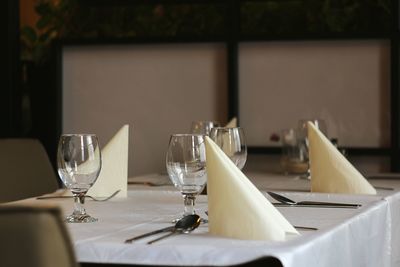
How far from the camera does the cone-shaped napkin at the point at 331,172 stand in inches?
89.7

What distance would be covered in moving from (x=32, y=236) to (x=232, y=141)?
1125 millimetres

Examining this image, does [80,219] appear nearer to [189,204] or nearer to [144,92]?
[189,204]

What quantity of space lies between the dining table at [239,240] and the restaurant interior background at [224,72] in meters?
0.94

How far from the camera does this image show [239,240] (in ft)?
4.86

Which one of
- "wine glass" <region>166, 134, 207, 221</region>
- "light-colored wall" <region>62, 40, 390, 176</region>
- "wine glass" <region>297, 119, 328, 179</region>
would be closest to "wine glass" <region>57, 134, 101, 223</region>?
"wine glass" <region>166, 134, 207, 221</region>

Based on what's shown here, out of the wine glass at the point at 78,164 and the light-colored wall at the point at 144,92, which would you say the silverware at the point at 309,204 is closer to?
the wine glass at the point at 78,164

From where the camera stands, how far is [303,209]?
6.42ft

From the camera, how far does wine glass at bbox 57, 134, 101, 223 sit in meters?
1.73

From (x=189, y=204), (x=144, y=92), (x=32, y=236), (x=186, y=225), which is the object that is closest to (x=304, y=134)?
(x=144, y=92)

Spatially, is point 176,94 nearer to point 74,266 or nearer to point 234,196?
point 234,196

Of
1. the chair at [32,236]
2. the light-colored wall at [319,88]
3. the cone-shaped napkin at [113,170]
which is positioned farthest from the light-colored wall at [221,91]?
the chair at [32,236]

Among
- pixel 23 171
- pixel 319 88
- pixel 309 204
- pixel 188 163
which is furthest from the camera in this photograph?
pixel 319 88

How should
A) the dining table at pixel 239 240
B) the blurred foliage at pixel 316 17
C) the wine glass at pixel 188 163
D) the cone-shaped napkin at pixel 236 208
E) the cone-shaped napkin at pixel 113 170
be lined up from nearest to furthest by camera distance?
the dining table at pixel 239 240
the cone-shaped napkin at pixel 236 208
the wine glass at pixel 188 163
the cone-shaped napkin at pixel 113 170
the blurred foliage at pixel 316 17

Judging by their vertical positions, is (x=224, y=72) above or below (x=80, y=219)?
above
